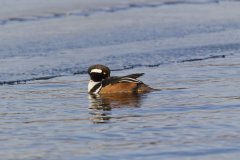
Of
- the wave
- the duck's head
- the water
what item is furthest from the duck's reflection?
the wave

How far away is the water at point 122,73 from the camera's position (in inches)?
383

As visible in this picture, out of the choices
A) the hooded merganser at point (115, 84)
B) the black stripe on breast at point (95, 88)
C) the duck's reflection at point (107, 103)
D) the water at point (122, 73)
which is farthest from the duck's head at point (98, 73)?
the duck's reflection at point (107, 103)

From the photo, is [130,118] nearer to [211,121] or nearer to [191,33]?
[211,121]

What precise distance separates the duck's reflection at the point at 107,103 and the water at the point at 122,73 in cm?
2

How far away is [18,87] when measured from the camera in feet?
47.1

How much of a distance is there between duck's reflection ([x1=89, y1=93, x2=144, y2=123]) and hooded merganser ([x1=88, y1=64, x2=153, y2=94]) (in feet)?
0.37

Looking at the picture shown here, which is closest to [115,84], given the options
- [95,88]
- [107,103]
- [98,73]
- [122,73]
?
[95,88]

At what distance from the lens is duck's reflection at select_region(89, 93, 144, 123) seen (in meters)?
11.7

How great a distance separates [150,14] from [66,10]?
2319mm

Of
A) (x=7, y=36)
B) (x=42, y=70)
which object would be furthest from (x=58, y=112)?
Answer: (x=7, y=36)

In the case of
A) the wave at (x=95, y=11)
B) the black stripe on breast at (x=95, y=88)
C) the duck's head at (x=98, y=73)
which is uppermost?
the wave at (x=95, y=11)

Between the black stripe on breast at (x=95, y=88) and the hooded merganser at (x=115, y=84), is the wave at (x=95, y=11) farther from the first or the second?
the black stripe on breast at (x=95, y=88)

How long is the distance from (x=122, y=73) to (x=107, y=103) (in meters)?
2.72

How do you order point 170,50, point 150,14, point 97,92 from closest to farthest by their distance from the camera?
point 97,92 → point 170,50 → point 150,14
